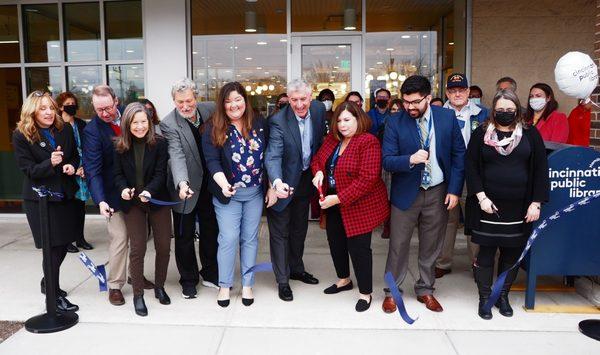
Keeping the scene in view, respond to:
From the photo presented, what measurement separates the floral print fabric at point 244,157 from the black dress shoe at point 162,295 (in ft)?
3.75

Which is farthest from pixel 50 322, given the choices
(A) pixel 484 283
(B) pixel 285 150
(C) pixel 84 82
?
(C) pixel 84 82

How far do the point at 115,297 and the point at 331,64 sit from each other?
4930mm

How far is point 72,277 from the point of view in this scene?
5.16 meters

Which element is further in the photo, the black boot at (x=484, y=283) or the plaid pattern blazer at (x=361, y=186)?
the black boot at (x=484, y=283)

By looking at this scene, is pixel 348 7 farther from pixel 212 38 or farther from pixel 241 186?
pixel 241 186

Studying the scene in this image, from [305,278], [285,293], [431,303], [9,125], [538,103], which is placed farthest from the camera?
[9,125]

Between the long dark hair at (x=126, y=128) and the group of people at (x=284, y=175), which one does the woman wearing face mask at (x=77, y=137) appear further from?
the long dark hair at (x=126, y=128)

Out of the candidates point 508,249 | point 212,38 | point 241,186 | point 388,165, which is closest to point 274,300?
point 241,186

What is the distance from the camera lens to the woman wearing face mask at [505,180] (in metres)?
3.88

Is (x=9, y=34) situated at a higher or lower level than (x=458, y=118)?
higher

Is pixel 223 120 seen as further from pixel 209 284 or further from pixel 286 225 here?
pixel 209 284

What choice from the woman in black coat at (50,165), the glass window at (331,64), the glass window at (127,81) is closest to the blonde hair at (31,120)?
the woman in black coat at (50,165)

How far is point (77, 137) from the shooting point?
4922mm

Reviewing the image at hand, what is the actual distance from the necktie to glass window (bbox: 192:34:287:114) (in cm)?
418
